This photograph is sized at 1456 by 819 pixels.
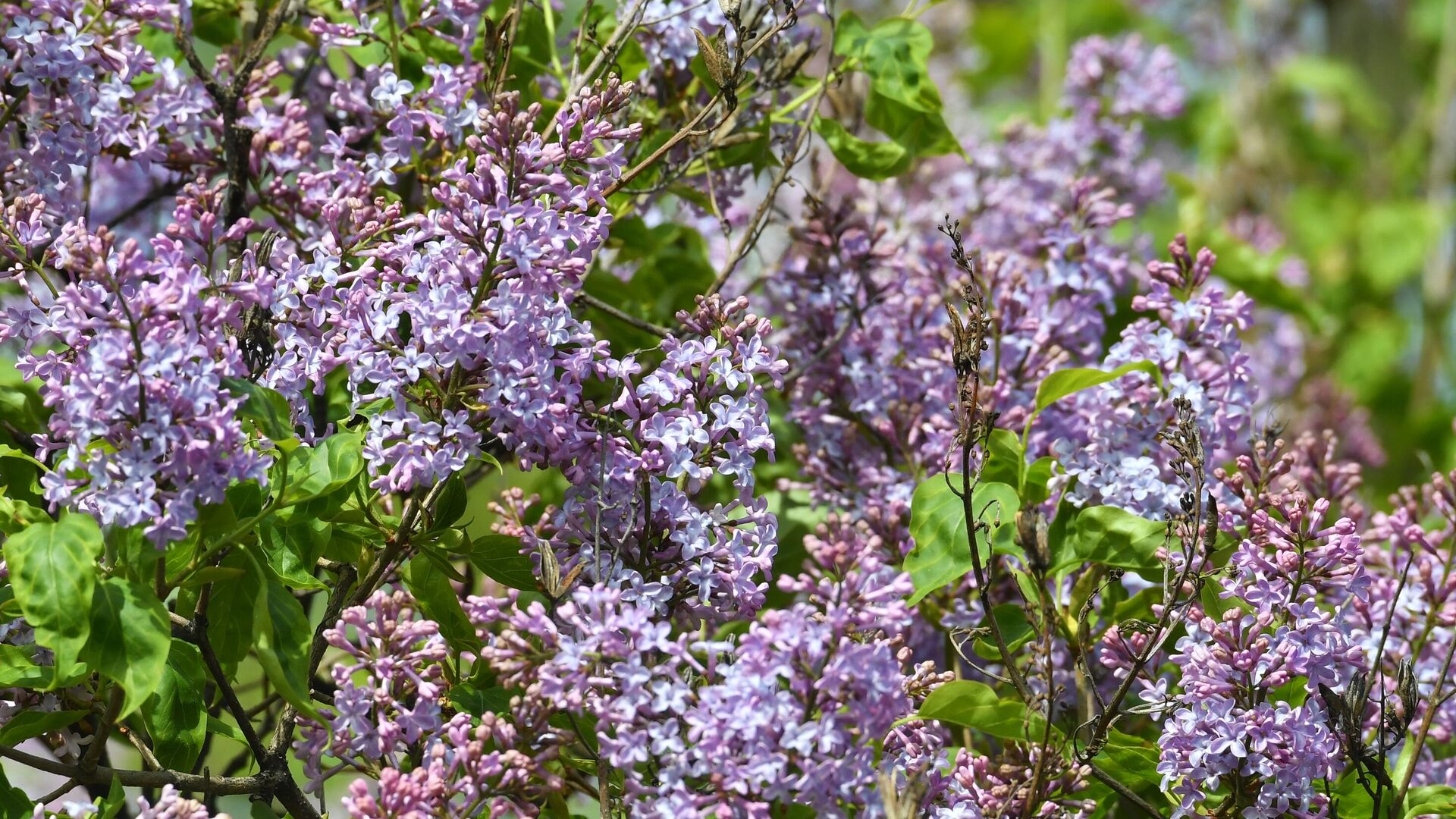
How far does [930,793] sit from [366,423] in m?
0.66

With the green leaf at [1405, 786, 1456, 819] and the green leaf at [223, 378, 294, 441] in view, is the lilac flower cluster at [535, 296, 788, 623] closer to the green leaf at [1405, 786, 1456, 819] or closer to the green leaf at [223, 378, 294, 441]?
the green leaf at [223, 378, 294, 441]

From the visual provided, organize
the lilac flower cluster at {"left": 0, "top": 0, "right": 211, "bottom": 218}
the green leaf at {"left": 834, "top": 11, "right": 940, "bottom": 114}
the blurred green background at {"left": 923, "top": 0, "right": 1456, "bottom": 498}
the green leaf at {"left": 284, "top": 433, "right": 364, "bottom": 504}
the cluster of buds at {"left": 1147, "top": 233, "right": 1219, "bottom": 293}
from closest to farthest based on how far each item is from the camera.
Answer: the green leaf at {"left": 284, "top": 433, "right": 364, "bottom": 504}, the lilac flower cluster at {"left": 0, "top": 0, "right": 211, "bottom": 218}, the cluster of buds at {"left": 1147, "top": 233, "right": 1219, "bottom": 293}, the green leaf at {"left": 834, "top": 11, "right": 940, "bottom": 114}, the blurred green background at {"left": 923, "top": 0, "right": 1456, "bottom": 498}

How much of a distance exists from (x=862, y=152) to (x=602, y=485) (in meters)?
0.69

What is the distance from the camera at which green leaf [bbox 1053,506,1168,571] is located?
1392 millimetres

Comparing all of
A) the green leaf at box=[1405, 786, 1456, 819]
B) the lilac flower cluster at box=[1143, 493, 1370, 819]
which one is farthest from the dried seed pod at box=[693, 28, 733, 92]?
the green leaf at box=[1405, 786, 1456, 819]

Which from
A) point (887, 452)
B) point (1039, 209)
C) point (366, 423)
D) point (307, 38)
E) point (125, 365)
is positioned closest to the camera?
point (125, 365)

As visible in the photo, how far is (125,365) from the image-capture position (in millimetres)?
1065

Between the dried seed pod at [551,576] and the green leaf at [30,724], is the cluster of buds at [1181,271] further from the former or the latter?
the green leaf at [30,724]

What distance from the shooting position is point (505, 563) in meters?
1.32

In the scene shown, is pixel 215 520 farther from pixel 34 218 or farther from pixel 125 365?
pixel 34 218

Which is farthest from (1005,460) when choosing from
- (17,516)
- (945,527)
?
(17,516)

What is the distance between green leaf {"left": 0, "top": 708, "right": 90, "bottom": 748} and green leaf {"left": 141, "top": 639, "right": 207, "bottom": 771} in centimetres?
7

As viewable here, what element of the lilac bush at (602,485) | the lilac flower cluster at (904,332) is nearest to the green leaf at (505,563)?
the lilac bush at (602,485)

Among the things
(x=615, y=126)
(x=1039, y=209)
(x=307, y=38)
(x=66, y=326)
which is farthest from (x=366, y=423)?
(x=1039, y=209)
